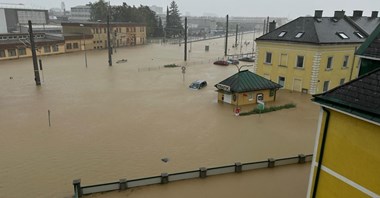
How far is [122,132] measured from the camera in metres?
19.6

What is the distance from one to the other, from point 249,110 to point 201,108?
13.3 ft

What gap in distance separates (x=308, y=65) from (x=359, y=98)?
24199mm

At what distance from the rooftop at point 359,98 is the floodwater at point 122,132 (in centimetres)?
889

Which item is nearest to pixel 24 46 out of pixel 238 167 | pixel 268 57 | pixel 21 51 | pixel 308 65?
pixel 21 51

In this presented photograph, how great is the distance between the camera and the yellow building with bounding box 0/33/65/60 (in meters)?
50.8

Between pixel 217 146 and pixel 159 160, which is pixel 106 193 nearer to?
pixel 159 160

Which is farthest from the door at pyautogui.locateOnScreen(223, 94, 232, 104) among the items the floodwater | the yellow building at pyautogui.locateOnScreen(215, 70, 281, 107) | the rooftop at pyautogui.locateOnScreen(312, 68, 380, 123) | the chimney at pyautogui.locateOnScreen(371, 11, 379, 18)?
the chimney at pyautogui.locateOnScreen(371, 11, 379, 18)

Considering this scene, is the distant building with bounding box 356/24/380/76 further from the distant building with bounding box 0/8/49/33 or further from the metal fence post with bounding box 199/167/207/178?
the distant building with bounding box 0/8/49/33

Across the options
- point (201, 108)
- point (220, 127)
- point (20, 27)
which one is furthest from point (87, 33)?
point (220, 127)

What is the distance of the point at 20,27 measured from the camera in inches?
2891

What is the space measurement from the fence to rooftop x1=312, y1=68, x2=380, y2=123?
22.9 ft

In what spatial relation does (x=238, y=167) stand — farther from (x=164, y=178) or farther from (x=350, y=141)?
(x=350, y=141)

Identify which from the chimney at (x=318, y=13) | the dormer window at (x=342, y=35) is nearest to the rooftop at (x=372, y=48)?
the dormer window at (x=342, y=35)

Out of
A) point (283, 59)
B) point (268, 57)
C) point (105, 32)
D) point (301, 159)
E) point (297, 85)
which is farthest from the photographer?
point (105, 32)
